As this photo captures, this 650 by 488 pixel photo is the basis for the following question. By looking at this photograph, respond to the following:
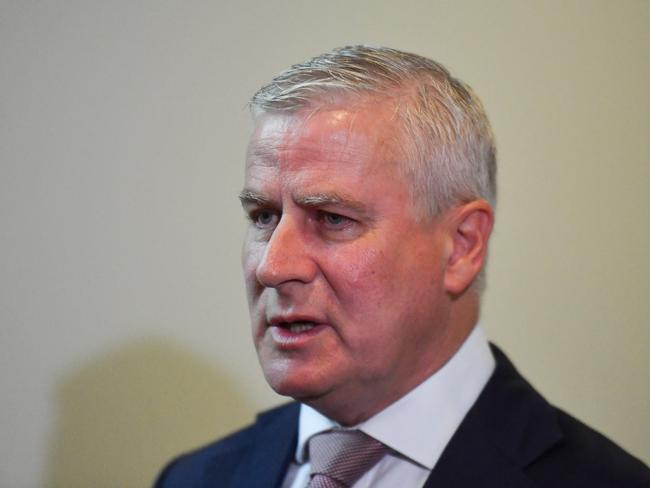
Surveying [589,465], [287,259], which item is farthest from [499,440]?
[287,259]

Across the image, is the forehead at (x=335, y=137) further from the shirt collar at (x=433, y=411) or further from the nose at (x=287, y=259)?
the shirt collar at (x=433, y=411)

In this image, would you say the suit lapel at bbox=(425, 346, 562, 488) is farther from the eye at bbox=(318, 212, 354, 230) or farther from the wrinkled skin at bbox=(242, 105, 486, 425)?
the eye at bbox=(318, 212, 354, 230)

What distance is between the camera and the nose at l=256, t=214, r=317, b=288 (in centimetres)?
143

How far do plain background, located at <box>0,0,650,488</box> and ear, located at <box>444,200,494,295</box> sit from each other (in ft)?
2.21

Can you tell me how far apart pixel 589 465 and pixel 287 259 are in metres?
0.63

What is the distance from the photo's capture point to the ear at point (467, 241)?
5.12ft

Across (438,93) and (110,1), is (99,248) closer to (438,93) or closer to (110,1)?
(110,1)

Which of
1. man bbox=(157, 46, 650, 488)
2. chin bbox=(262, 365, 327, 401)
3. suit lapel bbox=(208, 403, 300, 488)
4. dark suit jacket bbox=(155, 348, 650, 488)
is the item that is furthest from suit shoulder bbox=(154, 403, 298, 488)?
chin bbox=(262, 365, 327, 401)

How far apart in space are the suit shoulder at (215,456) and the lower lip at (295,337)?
0.44m

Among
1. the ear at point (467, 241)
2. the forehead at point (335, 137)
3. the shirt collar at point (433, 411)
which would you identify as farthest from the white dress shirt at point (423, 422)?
the forehead at point (335, 137)

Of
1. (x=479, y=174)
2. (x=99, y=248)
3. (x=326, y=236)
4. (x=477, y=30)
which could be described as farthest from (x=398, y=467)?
(x=477, y=30)

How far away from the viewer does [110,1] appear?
2.22 m

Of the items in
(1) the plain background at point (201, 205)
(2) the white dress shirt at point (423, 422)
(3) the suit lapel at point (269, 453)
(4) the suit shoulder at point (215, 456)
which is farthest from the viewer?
(1) the plain background at point (201, 205)

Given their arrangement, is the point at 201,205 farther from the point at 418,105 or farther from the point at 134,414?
the point at 418,105
